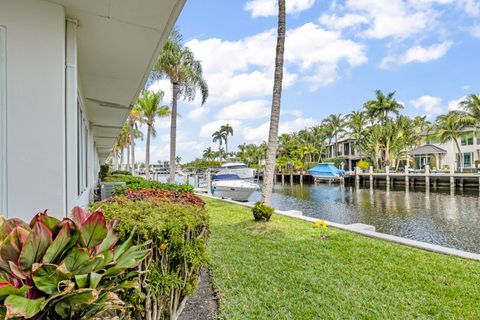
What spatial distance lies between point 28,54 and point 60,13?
519mm

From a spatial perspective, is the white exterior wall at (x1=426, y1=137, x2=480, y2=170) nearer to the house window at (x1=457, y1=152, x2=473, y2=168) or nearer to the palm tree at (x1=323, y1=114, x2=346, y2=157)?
the house window at (x1=457, y1=152, x2=473, y2=168)

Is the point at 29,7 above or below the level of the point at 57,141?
above

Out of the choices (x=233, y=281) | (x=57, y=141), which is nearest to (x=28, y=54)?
(x=57, y=141)

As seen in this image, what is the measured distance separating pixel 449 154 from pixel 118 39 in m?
53.1

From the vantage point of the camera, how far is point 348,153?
55.7 m

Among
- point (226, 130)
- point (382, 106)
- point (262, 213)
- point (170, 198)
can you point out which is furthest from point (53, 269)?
point (226, 130)

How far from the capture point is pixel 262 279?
A: 427cm

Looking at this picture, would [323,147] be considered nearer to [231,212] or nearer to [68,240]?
[231,212]

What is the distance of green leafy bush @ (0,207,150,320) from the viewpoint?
4.29 ft

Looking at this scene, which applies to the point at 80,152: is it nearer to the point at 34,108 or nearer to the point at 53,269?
the point at 34,108

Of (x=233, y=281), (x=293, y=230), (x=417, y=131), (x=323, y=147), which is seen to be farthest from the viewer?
(x=323, y=147)

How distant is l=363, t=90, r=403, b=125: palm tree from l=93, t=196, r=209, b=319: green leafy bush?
4858 cm

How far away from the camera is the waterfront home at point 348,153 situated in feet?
174

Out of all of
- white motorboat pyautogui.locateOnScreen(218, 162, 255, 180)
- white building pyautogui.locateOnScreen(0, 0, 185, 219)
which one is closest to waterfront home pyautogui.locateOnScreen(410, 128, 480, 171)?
white motorboat pyautogui.locateOnScreen(218, 162, 255, 180)
